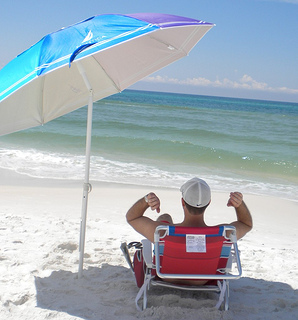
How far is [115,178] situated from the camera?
891 cm

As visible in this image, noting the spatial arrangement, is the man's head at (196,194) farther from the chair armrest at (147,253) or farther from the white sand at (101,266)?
the white sand at (101,266)

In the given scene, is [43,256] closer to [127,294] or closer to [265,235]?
[127,294]

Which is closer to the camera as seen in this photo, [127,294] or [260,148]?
[127,294]

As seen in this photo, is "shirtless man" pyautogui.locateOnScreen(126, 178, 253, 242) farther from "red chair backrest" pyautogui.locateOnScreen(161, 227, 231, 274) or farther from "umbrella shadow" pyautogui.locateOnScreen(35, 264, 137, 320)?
"umbrella shadow" pyautogui.locateOnScreen(35, 264, 137, 320)

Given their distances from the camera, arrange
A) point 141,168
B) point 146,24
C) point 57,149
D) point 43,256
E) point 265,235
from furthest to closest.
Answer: point 57,149 → point 141,168 → point 265,235 → point 43,256 → point 146,24

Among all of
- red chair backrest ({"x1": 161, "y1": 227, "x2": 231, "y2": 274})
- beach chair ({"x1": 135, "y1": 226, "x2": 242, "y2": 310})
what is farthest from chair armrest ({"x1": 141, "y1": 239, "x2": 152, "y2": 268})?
red chair backrest ({"x1": 161, "y1": 227, "x2": 231, "y2": 274})

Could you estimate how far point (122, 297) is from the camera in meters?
3.42

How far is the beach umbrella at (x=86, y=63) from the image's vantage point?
266cm

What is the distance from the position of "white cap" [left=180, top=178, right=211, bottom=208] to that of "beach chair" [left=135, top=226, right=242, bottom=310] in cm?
18

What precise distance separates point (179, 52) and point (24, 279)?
2.21 meters

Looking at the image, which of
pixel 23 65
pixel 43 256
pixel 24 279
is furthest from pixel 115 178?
pixel 23 65

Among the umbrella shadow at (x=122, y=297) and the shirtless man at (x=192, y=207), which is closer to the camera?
the shirtless man at (x=192, y=207)

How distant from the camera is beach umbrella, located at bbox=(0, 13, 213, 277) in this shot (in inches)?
105

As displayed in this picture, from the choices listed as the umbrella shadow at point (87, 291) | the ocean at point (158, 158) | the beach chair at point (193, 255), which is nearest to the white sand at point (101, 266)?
the umbrella shadow at point (87, 291)
